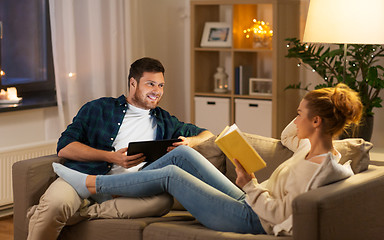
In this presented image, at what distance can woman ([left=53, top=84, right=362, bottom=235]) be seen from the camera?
2.45 metres

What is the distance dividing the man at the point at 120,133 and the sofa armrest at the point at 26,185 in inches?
3.8

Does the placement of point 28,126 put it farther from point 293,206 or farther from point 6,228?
point 293,206

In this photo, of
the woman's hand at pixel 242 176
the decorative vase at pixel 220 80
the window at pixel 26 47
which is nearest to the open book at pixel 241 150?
the woman's hand at pixel 242 176

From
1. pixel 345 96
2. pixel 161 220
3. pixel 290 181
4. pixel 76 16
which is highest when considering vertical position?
pixel 76 16

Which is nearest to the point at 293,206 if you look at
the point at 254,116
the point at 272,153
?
the point at 272,153

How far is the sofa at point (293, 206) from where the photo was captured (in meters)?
2.32

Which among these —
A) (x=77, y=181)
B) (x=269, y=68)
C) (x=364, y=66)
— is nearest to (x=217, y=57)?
(x=269, y=68)

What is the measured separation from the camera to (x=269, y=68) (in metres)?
5.18

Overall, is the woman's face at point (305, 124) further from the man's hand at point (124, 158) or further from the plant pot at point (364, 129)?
the plant pot at point (364, 129)

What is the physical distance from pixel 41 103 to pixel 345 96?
258 cm

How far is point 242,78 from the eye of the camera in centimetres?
497

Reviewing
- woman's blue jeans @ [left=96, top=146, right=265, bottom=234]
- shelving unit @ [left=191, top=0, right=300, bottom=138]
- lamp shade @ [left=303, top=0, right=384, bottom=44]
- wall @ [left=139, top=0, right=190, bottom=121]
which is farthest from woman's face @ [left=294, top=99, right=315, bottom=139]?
wall @ [left=139, top=0, right=190, bottom=121]

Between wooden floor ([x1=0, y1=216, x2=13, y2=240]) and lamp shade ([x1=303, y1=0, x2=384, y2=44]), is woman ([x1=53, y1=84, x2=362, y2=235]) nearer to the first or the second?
lamp shade ([x1=303, y1=0, x2=384, y2=44])

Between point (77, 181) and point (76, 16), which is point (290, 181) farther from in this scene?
point (76, 16)
